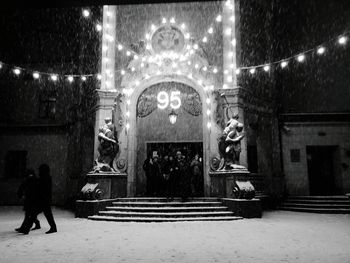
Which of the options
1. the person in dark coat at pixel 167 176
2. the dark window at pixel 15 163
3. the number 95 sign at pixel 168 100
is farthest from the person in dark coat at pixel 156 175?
the dark window at pixel 15 163

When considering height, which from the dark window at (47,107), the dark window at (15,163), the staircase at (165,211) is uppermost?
the dark window at (47,107)

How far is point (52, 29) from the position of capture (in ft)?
64.2

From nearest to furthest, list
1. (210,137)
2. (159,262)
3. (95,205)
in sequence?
(159,262)
(95,205)
(210,137)

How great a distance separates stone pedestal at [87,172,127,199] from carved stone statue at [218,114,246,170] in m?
4.38

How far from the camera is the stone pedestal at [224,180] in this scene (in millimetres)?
11039

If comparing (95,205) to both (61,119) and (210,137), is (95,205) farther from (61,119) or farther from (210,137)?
(61,119)

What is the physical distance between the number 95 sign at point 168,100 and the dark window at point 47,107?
814 centimetres

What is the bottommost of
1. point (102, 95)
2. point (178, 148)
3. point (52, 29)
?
point (178, 148)

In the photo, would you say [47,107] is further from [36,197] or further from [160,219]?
[36,197]

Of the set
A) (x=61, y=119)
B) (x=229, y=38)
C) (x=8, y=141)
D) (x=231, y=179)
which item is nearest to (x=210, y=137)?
(x=231, y=179)

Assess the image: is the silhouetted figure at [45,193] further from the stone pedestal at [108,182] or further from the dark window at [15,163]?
the dark window at [15,163]

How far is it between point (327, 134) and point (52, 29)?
18.3 meters

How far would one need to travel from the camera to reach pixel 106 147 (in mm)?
11586

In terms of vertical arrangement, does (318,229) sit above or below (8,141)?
below
